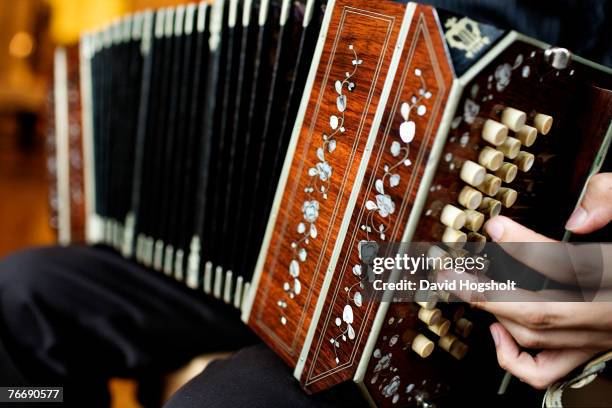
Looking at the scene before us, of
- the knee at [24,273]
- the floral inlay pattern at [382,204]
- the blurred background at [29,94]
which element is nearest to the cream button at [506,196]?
the floral inlay pattern at [382,204]

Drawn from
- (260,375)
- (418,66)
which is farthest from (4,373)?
(418,66)

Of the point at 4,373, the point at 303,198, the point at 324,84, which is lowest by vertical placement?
the point at 4,373

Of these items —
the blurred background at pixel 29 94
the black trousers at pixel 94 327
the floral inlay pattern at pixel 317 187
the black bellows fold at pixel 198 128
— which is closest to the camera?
the floral inlay pattern at pixel 317 187

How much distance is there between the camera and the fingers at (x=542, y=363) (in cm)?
56

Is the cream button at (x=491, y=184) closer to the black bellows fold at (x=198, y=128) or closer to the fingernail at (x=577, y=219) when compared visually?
the fingernail at (x=577, y=219)

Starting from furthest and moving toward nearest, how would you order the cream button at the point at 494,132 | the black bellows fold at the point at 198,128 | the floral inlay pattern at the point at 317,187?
1. the black bellows fold at the point at 198,128
2. the floral inlay pattern at the point at 317,187
3. the cream button at the point at 494,132

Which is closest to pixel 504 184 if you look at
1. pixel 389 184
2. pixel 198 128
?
pixel 389 184

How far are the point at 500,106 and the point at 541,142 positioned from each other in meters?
0.09

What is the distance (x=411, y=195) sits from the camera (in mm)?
522

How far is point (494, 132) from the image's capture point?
0.50 m

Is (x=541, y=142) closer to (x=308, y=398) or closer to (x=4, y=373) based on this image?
(x=308, y=398)

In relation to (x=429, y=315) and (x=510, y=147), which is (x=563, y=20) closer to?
(x=510, y=147)

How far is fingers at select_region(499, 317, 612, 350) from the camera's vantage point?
54 cm

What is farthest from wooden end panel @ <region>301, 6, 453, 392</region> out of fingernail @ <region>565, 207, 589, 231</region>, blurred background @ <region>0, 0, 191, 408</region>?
blurred background @ <region>0, 0, 191, 408</region>
